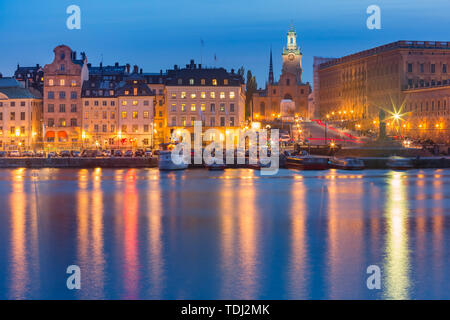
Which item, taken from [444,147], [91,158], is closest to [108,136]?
[91,158]

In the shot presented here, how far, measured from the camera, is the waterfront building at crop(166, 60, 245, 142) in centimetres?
11238

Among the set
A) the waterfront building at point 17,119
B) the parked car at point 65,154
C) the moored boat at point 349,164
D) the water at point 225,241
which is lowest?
the water at point 225,241

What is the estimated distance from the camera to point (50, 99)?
108750 millimetres

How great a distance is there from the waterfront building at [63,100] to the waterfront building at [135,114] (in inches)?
259

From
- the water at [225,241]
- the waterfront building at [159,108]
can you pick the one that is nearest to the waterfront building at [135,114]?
the waterfront building at [159,108]

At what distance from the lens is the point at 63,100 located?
10888cm

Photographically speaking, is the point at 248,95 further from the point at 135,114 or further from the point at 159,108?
the point at 135,114

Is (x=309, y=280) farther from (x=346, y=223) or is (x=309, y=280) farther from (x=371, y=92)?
(x=371, y=92)

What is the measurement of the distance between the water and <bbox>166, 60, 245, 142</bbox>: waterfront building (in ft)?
198

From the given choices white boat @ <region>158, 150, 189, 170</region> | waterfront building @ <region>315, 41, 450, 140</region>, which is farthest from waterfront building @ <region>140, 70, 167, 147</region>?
waterfront building @ <region>315, 41, 450, 140</region>

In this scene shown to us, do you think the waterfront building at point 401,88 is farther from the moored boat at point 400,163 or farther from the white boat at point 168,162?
the white boat at point 168,162

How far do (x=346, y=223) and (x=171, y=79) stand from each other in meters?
82.3

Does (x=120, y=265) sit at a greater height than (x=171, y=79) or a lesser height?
lesser

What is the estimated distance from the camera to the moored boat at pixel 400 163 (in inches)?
2992
